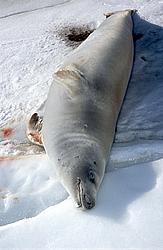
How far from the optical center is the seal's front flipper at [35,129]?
9.32 feet

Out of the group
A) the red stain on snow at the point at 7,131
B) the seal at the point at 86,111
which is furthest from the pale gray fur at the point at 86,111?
the red stain on snow at the point at 7,131

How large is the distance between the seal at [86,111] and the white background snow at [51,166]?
88mm

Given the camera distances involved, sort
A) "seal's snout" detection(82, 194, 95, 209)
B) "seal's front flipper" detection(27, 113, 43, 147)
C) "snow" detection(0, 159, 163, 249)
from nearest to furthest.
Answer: "snow" detection(0, 159, 163, 249) → "seal's snout" detection(82, 194, 95, 209) → "seal's front flipper" detection(27, 113, 43, 147)

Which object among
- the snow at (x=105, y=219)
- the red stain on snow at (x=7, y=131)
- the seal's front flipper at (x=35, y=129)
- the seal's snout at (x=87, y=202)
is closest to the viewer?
the snow at (x=105, y=219)

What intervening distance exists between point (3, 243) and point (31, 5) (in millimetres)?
3043

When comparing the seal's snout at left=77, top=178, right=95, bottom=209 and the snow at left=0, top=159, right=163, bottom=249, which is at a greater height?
the seal's snout at left=77, top=178, right=95, bottom=209

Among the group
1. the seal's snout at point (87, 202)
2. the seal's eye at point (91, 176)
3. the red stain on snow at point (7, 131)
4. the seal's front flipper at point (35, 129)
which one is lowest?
the red stain on snow at point (7, 131)

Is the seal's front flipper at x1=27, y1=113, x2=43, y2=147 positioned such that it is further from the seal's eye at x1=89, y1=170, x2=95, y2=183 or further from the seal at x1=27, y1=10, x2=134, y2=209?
the seal's eye at x1=89, y1=170, x2=95, y2=183

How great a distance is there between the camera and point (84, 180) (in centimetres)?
230

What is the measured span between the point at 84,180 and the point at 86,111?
51 cm

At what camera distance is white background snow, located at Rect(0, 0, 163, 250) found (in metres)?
2.17

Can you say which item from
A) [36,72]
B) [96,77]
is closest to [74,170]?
[96,77]

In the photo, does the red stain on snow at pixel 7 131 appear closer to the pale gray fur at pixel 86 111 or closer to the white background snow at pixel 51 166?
the white background snow at pixel 51 166

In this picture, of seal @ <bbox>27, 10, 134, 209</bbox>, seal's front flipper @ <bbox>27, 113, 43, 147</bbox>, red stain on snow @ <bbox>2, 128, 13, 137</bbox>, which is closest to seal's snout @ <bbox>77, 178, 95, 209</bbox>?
seal @ <bbox>27, 10, 134, 209</bbox>
